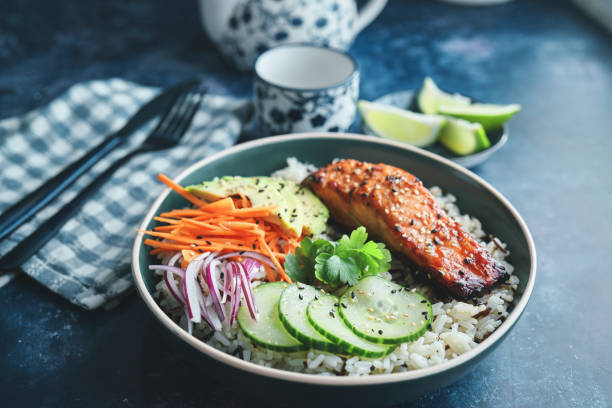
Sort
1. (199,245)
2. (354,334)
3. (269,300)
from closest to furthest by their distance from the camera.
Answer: (354,334)
(269,300)
(199,245)

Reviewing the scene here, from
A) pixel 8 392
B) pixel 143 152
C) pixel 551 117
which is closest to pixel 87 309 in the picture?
pixel 8 392

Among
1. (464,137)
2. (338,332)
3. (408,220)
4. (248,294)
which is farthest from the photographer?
(464,137)

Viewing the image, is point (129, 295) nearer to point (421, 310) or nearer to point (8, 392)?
point (8, 392)

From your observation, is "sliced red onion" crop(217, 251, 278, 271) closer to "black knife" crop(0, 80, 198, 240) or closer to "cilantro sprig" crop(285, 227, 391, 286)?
"cilantro sprig" crop(285, 227, 391, 286)

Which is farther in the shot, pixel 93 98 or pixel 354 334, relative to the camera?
pixel 93 98

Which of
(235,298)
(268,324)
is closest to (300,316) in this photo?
(268,324)

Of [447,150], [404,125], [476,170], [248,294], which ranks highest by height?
[248,294]

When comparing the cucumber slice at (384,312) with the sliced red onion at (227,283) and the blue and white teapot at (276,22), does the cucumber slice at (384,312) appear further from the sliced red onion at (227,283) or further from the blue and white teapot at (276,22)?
the blue and white teapot at (276,22)

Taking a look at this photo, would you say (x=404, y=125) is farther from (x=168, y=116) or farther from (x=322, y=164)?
(x=168, y=116)
